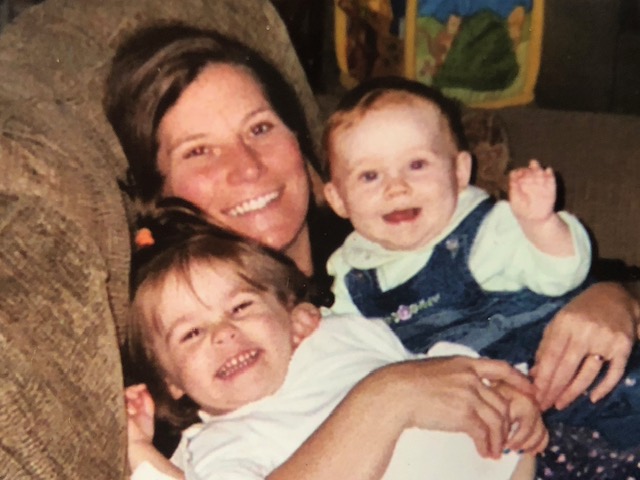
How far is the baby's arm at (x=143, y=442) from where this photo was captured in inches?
27.5

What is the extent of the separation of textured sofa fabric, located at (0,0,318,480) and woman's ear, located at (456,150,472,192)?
0.31 meters

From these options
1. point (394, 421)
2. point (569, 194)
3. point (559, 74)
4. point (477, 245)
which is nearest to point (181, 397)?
point (394, 421)

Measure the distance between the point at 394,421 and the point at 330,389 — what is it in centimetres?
6

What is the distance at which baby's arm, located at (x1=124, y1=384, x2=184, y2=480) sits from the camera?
27.5 inches

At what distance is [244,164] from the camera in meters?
0.81

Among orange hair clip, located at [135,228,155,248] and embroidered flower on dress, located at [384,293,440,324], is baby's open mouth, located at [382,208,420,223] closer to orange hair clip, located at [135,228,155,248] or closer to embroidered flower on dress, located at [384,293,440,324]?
embroidered flower on dress, located at [384,293,440,324]

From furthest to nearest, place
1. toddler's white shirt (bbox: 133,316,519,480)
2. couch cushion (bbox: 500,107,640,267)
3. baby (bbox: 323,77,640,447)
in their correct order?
couch cushion (bbox: 500,107,640,267) < baby (bbox: 323,77,640,447) < toddler's white shirt (bbox: 133,316,519,480)

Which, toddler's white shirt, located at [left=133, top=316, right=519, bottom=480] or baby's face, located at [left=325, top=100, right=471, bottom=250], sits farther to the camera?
baby's face, located at [left=325, top=100, right=471, bottom=250]

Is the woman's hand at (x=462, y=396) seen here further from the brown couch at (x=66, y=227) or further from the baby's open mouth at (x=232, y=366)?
the brown couch at (x=66, y=227)

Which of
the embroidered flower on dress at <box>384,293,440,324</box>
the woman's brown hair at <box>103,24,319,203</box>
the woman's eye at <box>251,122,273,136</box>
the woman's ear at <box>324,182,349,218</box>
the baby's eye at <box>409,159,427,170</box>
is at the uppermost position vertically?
the woman's brown hair at <box>103,24,319,203</box>

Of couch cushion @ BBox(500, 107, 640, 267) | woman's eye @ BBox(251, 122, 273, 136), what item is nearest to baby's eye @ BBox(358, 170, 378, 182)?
woman's eye @ BBox(251, 122, 273, 136)

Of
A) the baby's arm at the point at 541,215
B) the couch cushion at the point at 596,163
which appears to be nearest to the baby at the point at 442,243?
the baby's arm at the point at 541,215

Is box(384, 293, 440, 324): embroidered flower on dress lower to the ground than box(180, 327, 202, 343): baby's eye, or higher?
lower

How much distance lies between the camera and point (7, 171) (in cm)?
70
